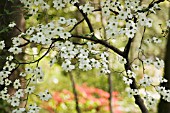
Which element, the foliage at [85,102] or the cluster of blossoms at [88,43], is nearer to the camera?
the cluster of blossoms at [88,43]

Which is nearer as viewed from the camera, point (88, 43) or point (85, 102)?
point (88, 43)

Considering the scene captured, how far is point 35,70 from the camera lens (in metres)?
2.57

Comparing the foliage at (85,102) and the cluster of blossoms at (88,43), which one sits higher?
the cluster of blossoms at (88,43)

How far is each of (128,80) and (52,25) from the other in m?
0.64

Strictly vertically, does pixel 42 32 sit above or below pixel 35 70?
above

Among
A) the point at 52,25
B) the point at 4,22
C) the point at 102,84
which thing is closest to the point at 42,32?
the point at 52,25

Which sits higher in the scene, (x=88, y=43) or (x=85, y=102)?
(x=88, y=43)

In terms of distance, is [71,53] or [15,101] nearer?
[71,53]

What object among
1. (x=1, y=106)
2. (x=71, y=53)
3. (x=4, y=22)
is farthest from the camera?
(x=1, y=106)

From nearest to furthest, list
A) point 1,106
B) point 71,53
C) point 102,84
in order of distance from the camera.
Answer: point 71,53 < point 1,106 < point 102,84

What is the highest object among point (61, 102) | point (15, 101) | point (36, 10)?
point (36, 10)

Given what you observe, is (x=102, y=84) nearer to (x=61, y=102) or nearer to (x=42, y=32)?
(x=61, y=102)

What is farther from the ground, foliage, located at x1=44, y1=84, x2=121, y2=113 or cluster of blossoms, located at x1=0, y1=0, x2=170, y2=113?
cluster of blossoms, located at x1=0, y1=0, x2=170, y2=113

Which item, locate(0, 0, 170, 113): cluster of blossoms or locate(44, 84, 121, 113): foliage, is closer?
locate(0, 0, 170, 113): cluster of blossoms
